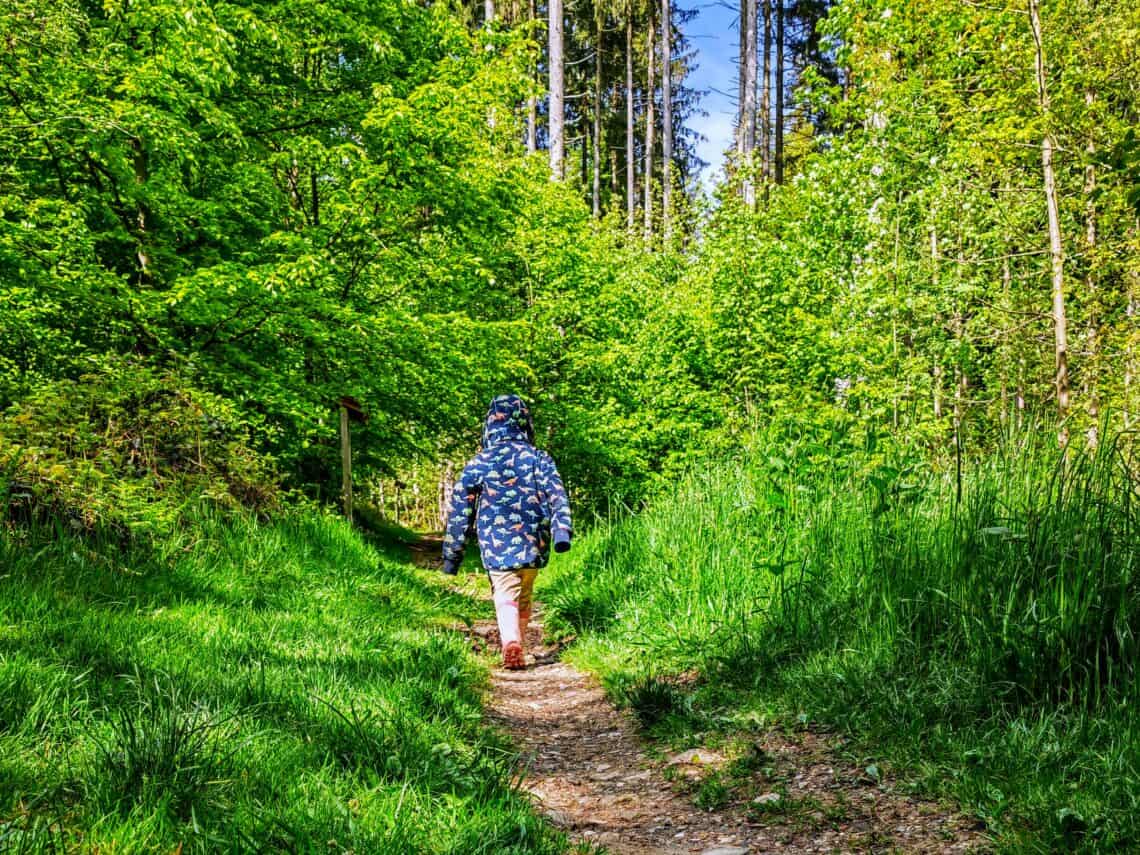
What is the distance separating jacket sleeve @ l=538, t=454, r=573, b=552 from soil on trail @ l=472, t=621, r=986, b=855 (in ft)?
5.76

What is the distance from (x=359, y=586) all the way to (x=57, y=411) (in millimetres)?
2832

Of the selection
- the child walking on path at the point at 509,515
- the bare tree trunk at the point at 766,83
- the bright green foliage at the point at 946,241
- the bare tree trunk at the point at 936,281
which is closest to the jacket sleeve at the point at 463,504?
the child walking on path at the point at 509,515

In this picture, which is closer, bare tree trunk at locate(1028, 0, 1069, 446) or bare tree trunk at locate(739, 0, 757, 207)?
bare tree trunk at locate(1028, 0, 1069, 446)

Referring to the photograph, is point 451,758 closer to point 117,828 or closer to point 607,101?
point 117,828

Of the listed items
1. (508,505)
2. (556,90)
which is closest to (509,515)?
(508,505)

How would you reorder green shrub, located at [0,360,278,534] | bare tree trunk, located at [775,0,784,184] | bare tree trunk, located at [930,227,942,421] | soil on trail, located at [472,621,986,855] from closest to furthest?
soil on trail, located at [472,621,986,855]
green shrub, located at [0,360,278,534]
bare tree trunk, located at [930,227,942,421]
bare tree trunk, located at [775,0,784,184]

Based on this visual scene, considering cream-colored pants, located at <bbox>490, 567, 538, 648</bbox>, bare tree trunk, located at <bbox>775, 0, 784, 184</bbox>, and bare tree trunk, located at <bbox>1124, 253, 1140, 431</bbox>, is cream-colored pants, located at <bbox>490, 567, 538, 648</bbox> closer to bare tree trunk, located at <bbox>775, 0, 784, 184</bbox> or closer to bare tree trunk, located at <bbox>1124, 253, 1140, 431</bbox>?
bare tree trunk, located at <bbox>1124, 253, 1140, 431</bbox>

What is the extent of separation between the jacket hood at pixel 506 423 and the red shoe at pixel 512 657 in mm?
1725

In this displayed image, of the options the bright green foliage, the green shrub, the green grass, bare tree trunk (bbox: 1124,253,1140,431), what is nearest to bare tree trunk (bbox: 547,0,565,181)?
the bright green foliage

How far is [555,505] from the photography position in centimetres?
621

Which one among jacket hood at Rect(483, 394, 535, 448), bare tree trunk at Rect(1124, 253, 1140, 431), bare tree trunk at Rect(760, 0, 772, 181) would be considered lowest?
jacket hood at Rect(483, 394, 535, 448)

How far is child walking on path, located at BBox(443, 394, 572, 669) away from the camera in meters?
6.10

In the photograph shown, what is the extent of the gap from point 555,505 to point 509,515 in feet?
1.32

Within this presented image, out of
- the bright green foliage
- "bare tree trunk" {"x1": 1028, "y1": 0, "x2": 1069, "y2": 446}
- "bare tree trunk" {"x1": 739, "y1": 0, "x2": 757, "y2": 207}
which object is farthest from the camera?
"bare tree trunk" {"x1": 739, "y1": 0, "x2": 757, "y2": 207}
